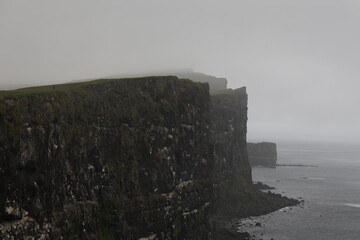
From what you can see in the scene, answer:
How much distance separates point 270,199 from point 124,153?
92.5 m

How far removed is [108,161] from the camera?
90250 mm

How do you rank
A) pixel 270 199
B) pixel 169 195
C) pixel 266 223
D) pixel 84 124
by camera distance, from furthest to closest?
pixel 270 199
pixel 266 223
pixel 169 195
pixel 84 124

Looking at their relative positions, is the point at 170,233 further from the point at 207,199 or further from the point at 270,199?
the point at 270,199

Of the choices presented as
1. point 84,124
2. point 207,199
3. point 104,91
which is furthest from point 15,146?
point 207,199

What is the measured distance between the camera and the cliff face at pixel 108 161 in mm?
72750

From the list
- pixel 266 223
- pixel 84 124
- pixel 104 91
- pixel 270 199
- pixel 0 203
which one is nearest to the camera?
pixel 0 203

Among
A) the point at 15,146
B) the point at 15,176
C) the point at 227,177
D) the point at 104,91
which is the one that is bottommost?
the point at 227,177

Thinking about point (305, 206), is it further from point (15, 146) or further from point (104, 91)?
point (15, 146)

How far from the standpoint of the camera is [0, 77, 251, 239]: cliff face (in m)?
72.8

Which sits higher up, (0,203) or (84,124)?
(84,124)

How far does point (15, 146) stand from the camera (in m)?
71.3

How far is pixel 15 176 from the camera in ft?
233

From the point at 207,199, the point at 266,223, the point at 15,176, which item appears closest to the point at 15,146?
the point at 15,176

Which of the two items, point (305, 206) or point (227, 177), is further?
point (305, 206)
